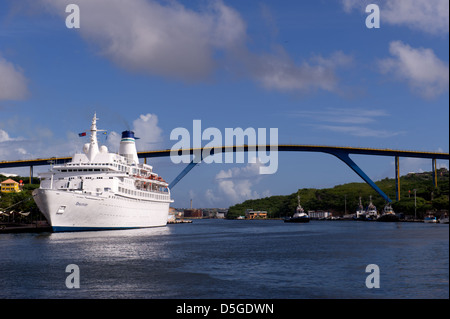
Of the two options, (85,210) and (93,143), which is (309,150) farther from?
(85,210)

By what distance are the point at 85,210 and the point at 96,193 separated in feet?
10.9

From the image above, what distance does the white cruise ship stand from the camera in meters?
55.2

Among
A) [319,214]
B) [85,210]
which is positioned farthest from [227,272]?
[319,214]

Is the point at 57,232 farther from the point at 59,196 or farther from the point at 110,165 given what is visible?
the point at 110,165

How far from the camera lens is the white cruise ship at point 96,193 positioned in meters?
55.2

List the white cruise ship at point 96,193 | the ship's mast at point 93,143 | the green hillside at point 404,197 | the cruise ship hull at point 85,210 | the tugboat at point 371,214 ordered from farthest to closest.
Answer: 1. the tugboat at point 371,214
2. the green hillside at point 404,197
3. the ship's mast at point 93,143
4. the white cruise ship at point 96,193
5. the cruise ship hull at point 85,210

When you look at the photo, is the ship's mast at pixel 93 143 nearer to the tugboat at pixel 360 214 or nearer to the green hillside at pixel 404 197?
the green hillside at pixel 404 197

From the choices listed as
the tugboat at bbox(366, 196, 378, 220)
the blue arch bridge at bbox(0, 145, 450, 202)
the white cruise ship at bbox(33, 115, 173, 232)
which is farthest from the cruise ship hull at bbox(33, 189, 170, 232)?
the tugboat at bbox(366, 196, 378, 220)

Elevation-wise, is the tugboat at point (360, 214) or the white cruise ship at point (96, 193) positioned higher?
the white cruise ship at point (96, 193)

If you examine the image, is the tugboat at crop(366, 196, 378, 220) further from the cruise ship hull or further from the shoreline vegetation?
the cruise ship hull

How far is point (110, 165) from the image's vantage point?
65562mm

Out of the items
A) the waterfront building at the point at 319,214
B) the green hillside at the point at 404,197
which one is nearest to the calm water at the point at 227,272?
the green hillside at the point at 404,197
